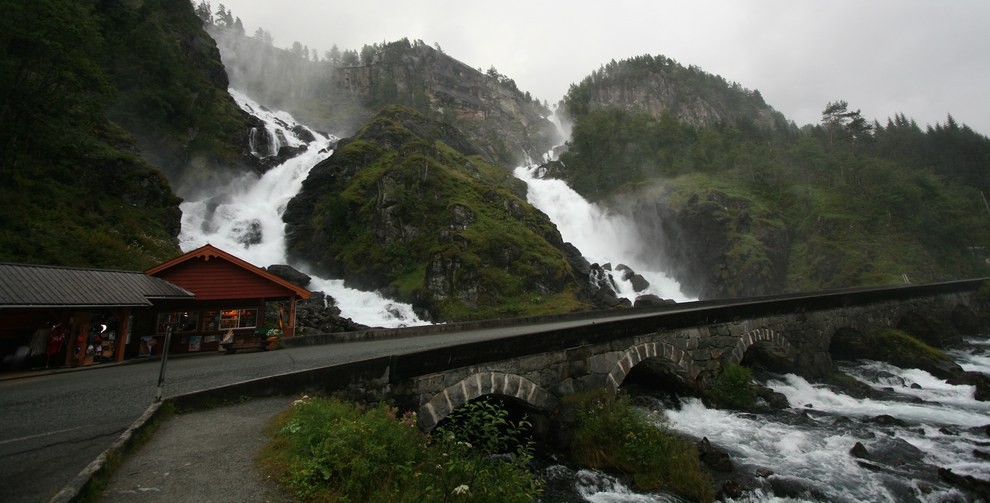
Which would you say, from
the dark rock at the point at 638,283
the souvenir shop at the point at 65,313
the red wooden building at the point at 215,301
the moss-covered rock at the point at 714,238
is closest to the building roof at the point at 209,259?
the red wooden building at the point at 215,301

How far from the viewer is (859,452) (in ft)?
33.9

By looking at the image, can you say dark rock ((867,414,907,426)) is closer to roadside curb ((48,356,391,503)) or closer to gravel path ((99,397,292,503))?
roadside curb ((48,356,391,503))

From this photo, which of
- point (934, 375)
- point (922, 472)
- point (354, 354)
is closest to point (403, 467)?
point (354, 354)

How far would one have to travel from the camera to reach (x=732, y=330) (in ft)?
48.8

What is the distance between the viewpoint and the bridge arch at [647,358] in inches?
441

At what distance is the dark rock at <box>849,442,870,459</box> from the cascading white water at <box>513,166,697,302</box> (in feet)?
113

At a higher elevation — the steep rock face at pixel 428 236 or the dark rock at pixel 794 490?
the steep rock face at pixel 428 236

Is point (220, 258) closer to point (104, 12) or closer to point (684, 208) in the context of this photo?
point (104, 12)

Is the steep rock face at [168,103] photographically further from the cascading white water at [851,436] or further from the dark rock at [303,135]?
the cascading white water at [851,436]

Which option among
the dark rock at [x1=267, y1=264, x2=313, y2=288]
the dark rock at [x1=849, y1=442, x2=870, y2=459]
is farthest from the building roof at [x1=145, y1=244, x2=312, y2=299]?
the dark rock at [x1=849, y1=442, x2=870, y2=459]

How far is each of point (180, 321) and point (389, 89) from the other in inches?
3558

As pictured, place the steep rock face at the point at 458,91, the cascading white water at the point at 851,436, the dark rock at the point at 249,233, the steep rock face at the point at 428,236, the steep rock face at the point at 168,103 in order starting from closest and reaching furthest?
the cascading white water at the point at 851,436, the steep rock face at the point at 428,236, the dark rock at the point at 249,233, the steep rock face at the point at 168,103, the steep rock face at the point at 458,91

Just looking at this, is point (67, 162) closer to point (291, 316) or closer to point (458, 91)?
point (291, 316)

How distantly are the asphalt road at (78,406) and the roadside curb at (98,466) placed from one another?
528 mm
